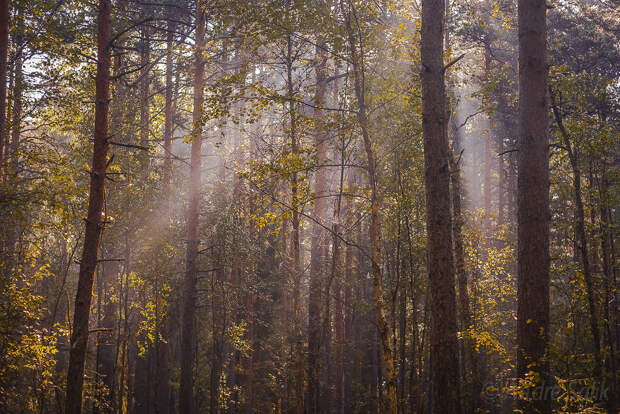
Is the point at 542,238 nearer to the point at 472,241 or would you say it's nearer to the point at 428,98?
the point at 428,98

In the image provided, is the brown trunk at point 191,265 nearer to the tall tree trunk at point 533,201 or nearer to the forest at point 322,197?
the forest at point 322,197

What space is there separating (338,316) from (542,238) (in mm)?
12414

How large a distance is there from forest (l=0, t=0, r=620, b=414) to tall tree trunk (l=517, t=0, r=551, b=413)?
30 mm

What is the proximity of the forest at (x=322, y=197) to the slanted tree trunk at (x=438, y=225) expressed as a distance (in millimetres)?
30

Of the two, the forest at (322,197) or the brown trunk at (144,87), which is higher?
the brown trunk at (144,87)

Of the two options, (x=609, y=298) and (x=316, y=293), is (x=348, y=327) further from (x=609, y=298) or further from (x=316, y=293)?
(x=609, y=298)

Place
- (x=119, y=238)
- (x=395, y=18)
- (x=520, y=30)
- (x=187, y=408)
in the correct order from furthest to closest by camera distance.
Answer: (x=119, y=238) < (x=395, y=18) < (x=187, y=408) < (x=520, y=30)

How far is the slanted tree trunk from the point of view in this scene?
6.59m

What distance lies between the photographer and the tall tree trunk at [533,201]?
6.69m

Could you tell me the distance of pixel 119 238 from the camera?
644 inches

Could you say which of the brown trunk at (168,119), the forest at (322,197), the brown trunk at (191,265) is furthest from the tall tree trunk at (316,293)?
the brown trunk at (168,119)

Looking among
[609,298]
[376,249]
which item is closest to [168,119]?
[376,249]

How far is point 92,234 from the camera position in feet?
28.2

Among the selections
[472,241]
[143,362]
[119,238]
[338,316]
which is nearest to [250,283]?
[338,316]
